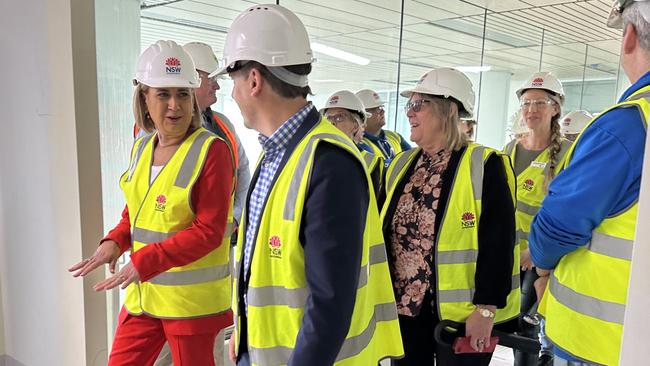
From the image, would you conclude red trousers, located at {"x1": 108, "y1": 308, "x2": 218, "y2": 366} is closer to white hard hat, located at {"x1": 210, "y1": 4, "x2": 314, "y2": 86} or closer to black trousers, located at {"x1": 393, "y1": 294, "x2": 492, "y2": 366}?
black trousers, located at {"x1": 393, "y1": 294, "x2": 492, "y2": 366}

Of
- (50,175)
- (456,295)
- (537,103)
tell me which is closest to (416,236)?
(456,295)

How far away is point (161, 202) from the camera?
171cm

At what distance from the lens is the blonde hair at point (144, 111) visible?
189 cm

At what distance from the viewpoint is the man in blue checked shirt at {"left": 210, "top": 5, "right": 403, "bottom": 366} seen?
41.0 inches

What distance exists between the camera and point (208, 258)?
1801 millimetres

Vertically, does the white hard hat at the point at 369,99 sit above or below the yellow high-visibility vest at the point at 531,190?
above

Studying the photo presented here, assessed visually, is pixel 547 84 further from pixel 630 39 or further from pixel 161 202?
pixel 161 202

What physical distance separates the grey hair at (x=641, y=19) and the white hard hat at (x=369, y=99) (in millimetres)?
2610

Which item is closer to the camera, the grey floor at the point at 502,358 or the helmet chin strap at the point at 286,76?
the helmet chin strap at the point at 286,76

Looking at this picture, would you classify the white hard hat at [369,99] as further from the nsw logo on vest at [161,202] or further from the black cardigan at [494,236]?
the nsw logo on vest at [161,202]

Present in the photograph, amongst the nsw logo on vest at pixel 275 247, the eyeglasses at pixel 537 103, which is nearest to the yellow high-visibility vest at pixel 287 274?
the nsw logo on vest at pixel 275 247

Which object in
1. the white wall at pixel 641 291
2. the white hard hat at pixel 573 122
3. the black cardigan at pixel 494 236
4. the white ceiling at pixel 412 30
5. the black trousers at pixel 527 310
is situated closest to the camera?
the white wall at pixel 641 291

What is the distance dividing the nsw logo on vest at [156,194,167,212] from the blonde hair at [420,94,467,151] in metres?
1.05

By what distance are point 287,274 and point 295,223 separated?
0.14 metres
